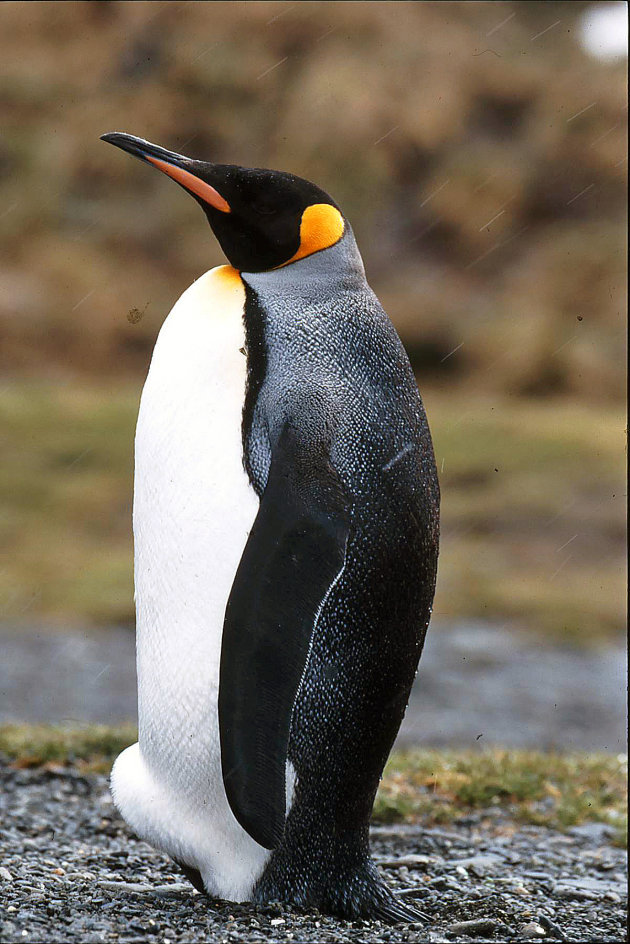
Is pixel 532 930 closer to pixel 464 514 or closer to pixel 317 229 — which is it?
pixel 317 229

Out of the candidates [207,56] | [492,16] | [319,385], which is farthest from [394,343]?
[492,16]

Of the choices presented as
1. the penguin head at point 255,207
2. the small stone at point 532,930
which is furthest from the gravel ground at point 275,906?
the penguin head at point 255,207

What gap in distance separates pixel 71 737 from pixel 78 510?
27.8ft

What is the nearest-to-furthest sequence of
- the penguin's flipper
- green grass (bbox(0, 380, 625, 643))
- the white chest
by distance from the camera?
the penguin's flipper < the white chest < green grass (bbox(0, 380, 625, 643))

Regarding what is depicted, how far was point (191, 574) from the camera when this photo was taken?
2.29 meters

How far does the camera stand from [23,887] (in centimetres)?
235

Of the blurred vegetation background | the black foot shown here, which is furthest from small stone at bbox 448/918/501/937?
the blurred vegetation background

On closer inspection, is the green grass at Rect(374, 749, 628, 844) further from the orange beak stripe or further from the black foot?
the orange beak stripe

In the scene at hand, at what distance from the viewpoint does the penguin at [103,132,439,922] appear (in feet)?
7.08

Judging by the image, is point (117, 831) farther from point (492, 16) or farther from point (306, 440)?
point (492, 16)

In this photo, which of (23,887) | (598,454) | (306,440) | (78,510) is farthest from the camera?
(598,454)

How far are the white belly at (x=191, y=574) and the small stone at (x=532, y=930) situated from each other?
24.3 inches

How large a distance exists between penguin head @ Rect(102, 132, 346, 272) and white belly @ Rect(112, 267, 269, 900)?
0.38ft

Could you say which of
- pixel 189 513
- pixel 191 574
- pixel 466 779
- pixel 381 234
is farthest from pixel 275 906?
pixel 381 234
